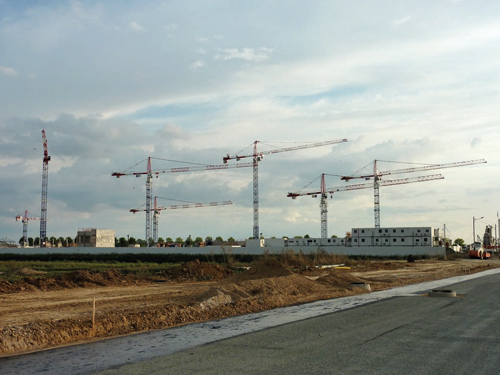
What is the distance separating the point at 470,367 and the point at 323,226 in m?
142

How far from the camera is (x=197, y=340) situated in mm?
15383

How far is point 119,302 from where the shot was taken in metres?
25.2

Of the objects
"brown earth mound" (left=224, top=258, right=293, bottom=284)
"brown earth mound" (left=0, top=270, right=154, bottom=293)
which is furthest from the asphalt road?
"brown earth mound" (left=0, top=270, right=154, bottom=293)

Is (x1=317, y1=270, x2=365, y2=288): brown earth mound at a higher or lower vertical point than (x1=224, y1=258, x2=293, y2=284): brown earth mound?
lower

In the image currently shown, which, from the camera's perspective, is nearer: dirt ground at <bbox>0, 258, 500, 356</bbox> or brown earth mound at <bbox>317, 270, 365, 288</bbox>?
dirt ground at <bbox>0, 258, 500, 356</bbox>

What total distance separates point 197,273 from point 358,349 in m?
32.7

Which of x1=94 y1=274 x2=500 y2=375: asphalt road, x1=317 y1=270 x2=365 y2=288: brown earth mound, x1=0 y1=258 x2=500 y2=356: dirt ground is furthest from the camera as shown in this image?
x1=317 y1=270 x2=365 y2=288: brown earth mound

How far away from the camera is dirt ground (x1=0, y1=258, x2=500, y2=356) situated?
16.7 metres

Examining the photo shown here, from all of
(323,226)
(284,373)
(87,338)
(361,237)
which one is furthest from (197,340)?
(323,226)

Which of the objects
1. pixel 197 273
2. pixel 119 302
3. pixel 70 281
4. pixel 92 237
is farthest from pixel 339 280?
pixel 92 237

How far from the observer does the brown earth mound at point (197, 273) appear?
44.3 meters

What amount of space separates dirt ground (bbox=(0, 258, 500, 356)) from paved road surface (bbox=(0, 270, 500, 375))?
5.65 ft

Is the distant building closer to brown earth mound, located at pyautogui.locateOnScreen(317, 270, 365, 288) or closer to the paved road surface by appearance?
brown earth mound, located at pyautogui.locateOnScreen(317, 270, 365, 288)

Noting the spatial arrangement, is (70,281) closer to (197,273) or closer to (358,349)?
(197,273)
